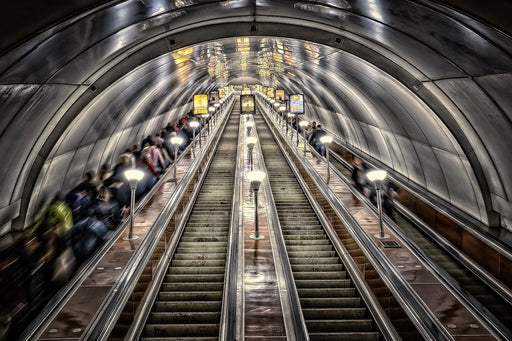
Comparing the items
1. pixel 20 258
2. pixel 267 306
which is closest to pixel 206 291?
pixel 267 306

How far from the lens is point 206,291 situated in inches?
269

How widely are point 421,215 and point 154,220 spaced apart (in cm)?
672

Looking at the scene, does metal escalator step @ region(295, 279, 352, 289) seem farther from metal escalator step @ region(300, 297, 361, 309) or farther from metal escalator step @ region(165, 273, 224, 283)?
metal escalator step @ region(165, 273, 224, 283)

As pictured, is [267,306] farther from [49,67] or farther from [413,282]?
[49,67]

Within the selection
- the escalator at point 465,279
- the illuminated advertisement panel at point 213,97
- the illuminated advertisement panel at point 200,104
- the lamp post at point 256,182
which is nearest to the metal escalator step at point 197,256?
the lamp post at point 256,182

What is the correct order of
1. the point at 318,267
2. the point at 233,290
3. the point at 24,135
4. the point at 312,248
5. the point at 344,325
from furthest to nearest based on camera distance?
1. the point at 312,248
2. the point at 318,267
3. the point at 24,135
4. the point at 233,290
5. the point at 344,325

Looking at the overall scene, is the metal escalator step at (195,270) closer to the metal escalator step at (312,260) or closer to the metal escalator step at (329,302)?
the metal escalator step at (312,260)

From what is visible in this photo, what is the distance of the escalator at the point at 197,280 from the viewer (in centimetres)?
559

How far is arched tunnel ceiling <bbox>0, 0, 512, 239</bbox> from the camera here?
19.0ft

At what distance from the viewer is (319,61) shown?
13781mm

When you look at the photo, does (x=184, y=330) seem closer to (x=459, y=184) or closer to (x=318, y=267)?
(x=318, y=267)

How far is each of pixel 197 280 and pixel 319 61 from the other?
9.14m

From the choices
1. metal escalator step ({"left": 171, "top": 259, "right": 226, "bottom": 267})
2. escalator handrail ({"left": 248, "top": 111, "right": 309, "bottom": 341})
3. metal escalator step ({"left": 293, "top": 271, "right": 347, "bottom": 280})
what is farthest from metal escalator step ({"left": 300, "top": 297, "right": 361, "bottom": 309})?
metal escalator step ({"left": 171, "top": 259, "right": 226, "bottom": 267})

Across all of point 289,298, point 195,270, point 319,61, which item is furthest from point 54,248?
point 319,61
